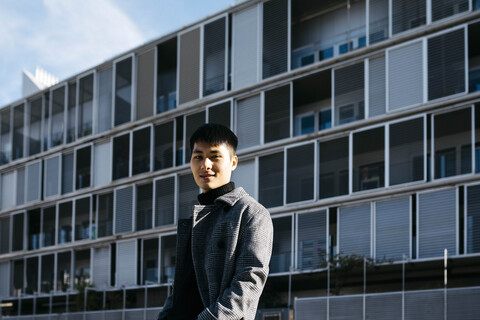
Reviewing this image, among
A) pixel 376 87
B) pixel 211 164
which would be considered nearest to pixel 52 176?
pixel 376 87

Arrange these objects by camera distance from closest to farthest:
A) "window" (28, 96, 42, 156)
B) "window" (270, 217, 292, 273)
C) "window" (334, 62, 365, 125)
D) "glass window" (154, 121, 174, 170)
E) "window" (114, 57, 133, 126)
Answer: "window" (334, 62, 365, 125)
"window" (270, 217, 292, 273)
"glass window" (154, 121, 174, 170)
"window" (114, 57, 133, 126)
"window" (28, 96, 42, 156)

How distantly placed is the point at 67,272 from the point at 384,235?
15838mm

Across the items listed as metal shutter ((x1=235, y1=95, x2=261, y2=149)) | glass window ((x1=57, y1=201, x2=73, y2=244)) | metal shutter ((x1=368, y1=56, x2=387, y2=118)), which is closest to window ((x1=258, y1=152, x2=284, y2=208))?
metal shutter ((x1=235, y1=95, x2=261, y2=149))

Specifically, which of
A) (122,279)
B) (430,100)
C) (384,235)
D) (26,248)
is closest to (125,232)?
(122,279)

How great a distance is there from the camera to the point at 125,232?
30.3m

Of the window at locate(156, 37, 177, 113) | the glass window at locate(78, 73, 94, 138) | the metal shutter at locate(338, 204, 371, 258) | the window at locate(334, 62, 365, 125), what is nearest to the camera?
the metal shutter at locate(338, 204, 371, 258)

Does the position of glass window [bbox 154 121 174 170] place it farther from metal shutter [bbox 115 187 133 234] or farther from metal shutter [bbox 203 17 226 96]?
metal shutter [bbox 203 17 226 96]

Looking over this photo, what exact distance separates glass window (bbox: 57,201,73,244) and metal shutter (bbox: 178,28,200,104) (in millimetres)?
8001

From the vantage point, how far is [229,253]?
Result: 8.52ft

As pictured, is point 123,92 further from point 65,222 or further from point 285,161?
point 285,161

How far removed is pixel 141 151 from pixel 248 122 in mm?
5734

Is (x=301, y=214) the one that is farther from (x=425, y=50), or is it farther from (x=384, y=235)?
(x=425, y=50)

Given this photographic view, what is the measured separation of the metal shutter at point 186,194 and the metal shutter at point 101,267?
445 cm

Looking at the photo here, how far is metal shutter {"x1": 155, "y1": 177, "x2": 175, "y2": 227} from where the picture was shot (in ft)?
95.3
